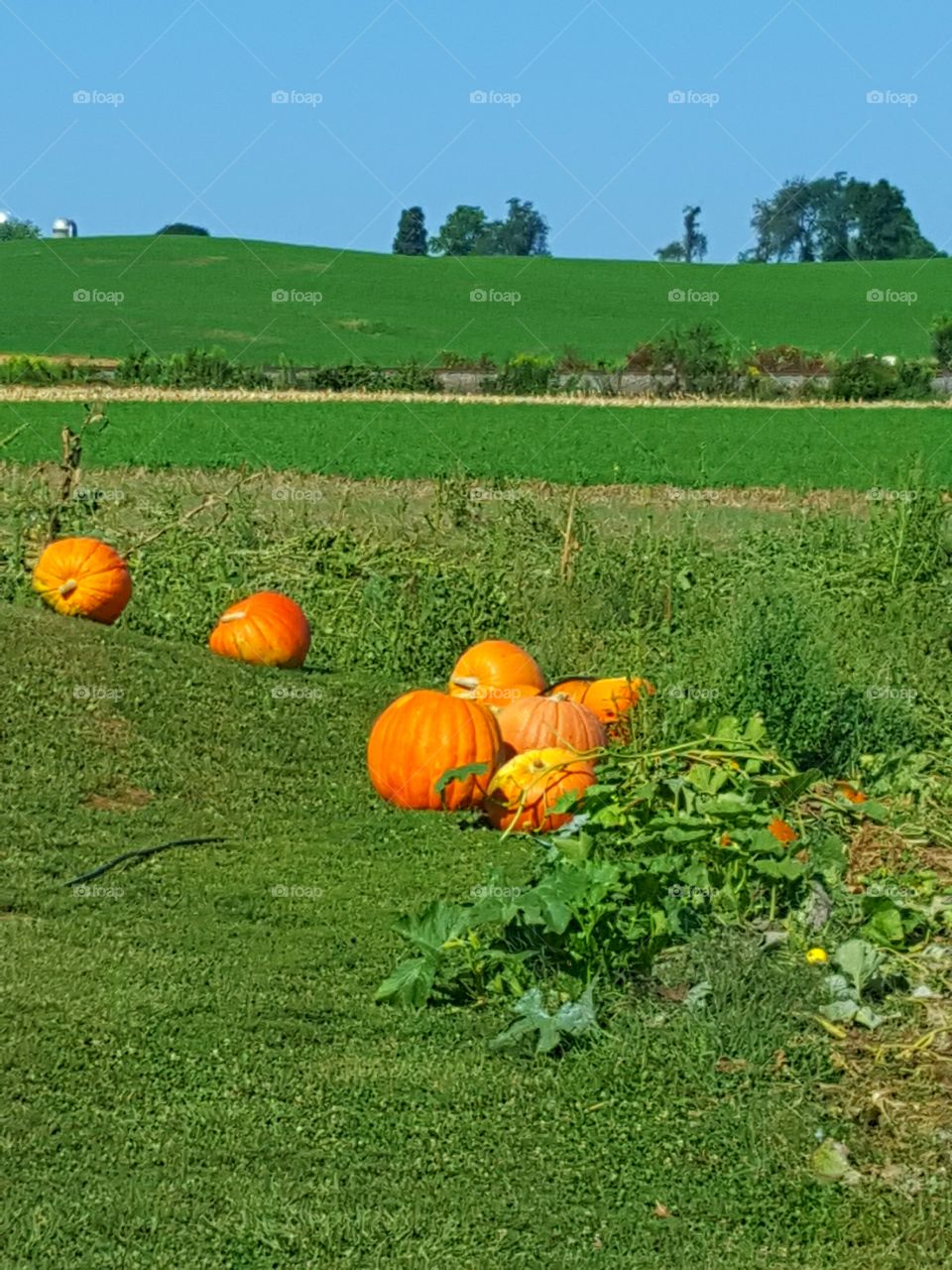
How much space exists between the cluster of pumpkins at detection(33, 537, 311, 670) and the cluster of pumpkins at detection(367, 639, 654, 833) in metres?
1.93

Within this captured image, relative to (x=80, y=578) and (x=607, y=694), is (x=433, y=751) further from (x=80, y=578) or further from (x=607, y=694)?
(x=80, y=578)

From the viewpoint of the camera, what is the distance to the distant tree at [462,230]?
8981 centimetres

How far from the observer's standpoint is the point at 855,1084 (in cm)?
449

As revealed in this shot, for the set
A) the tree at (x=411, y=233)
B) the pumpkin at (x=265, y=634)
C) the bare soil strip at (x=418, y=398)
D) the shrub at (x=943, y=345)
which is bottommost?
the pumpkin at (x=265, y=634)

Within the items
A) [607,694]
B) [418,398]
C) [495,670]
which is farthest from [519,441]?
[607,694]

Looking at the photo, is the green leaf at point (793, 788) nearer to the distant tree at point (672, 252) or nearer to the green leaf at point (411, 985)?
the green leaf at point (411, 985)

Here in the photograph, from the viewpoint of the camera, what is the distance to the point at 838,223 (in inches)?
3509

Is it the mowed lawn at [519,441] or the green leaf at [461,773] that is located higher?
the mowed lawn at [519,441]

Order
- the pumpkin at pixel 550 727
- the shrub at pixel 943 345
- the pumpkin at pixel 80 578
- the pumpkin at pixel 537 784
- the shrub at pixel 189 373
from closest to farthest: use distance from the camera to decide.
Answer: the pumpkin at pixel 537 784 → the pumpkin at pixel 550 727 → the pumpkin at pixel 80 578 → the shrub at pixel 189 373 → the shrub at pixel 943 345

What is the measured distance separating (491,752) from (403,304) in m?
65.0

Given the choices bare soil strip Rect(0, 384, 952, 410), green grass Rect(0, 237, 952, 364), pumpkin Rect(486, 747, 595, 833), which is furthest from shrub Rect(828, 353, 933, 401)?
pumpkin Rect(486, 747, 595, 833)

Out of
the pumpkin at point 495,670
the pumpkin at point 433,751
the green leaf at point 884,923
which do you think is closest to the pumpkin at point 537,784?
the pumpkin at point 433,751

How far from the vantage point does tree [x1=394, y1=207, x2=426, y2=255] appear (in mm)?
89500

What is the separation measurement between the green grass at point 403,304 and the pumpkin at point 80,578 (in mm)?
44813
